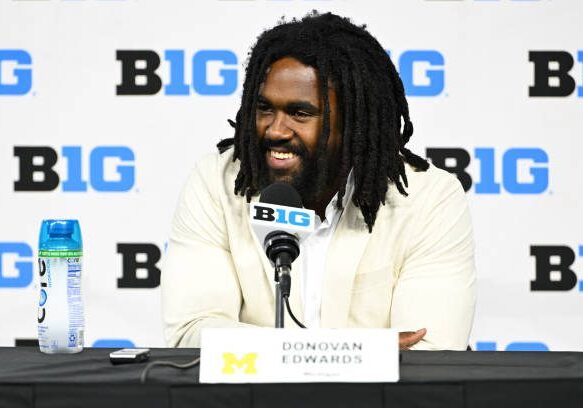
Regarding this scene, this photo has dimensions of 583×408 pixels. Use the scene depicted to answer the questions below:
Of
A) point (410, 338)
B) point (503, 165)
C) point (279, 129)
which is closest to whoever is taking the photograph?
point (410, 338)

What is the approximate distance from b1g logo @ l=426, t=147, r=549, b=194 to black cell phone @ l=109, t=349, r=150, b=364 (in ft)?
5.62

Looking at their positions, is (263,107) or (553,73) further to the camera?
(553,73)

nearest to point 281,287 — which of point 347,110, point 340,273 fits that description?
point 340,273

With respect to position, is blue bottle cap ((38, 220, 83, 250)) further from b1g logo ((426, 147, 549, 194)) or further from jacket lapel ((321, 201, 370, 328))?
b1g logo ((426, 147, 549, 194))

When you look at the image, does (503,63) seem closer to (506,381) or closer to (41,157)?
(41,157)

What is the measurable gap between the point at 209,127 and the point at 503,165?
3.06 ft

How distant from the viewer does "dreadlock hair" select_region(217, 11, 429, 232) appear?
2.00 meters

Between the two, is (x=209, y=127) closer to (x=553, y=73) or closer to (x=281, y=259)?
(x=553, y=73)

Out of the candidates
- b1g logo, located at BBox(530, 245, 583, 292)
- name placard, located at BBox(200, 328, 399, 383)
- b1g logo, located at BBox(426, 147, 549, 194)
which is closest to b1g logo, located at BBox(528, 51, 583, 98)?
b1g logo, located at BBox(426, 147, 549, 194)

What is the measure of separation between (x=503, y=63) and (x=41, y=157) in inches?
58.6

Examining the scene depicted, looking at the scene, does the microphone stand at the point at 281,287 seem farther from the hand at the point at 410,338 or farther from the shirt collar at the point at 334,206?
the shirt collar at the point at 334,206

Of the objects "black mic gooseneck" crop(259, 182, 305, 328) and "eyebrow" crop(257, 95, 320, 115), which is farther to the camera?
"eyebrow" crop(257, 95, 320, 115)

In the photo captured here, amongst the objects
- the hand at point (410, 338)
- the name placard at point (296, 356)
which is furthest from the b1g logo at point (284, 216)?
the hand at point (410, 338)

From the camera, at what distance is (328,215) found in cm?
202
